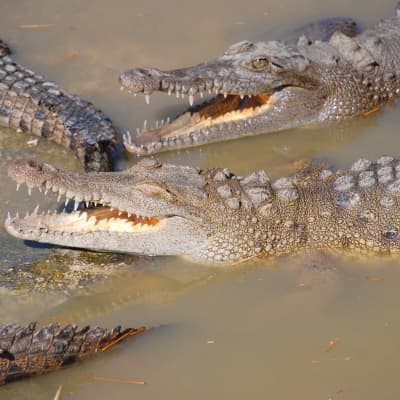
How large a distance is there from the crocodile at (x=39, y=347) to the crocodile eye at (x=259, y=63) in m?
2.90

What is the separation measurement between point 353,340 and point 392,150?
2192 mm

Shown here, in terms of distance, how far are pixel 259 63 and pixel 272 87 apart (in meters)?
0.23

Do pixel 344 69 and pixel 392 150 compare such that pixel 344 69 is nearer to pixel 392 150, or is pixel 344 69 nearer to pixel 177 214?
pixel 392 150

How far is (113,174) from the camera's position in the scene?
5.50 m

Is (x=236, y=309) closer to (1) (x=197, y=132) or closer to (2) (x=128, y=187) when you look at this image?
(2) (x=128, y=187)

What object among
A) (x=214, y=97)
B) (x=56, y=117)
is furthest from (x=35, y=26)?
(x=214, y=97)

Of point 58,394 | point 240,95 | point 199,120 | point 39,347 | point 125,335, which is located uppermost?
point 240,95

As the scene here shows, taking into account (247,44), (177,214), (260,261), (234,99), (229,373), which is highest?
(247,44)

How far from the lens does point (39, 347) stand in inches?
175

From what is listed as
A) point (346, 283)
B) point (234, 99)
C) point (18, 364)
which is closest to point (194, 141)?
point (234, 99)

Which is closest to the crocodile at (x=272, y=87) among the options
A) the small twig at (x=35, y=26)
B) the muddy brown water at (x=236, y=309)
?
the muddy brown water at (x=236, y=309)

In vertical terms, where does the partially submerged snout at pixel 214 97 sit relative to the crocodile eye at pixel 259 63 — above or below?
below

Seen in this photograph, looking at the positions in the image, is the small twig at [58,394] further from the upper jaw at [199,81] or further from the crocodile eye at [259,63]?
the crocodile eye at [259,63]

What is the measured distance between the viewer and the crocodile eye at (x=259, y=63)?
6746 millimetres
